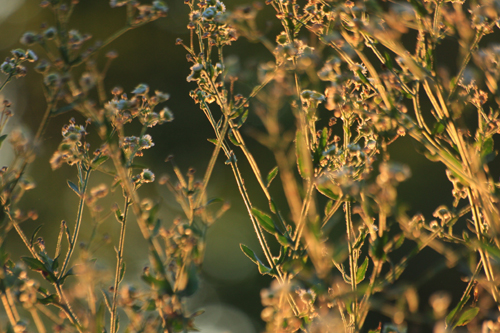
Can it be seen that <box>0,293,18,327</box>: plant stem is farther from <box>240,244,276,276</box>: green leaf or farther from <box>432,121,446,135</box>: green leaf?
<box>432,121,446,135</box>: green leaf

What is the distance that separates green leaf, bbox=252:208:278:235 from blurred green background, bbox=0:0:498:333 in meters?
3.86

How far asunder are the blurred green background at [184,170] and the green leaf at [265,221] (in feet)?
12.7

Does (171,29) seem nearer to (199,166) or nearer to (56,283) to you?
(199,166)

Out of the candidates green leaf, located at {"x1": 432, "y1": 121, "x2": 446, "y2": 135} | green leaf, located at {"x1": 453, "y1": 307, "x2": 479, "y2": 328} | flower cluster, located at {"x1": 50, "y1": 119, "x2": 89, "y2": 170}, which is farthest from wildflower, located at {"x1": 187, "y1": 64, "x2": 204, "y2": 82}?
green leaf, located at {"x1": 453, "y1": 307, "x2": 479, "y2": 328}

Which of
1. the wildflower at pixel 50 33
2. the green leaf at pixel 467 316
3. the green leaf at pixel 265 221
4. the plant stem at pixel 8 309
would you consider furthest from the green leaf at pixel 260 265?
the wildflower at pixel 50 33

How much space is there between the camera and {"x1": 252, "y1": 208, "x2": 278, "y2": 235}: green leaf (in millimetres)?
1072

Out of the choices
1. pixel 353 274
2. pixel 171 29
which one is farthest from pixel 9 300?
pixel 171 29

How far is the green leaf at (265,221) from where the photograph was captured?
1.07m

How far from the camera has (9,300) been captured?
89cm

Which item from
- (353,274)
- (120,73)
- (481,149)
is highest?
(481,149)

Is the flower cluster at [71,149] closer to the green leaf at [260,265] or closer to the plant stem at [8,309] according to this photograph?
the plant stem at [8,309]

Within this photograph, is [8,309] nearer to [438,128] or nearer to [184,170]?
[438,128]

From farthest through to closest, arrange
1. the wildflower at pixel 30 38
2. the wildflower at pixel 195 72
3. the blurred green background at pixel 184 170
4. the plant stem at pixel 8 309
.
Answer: the blurred green background at pixel 184 170 → the wildflower at pixel 195 72 → the wildflower at pixel 30 38 → the plant stem at pixel 8 309

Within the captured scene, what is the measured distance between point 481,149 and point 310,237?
1.62 ft
